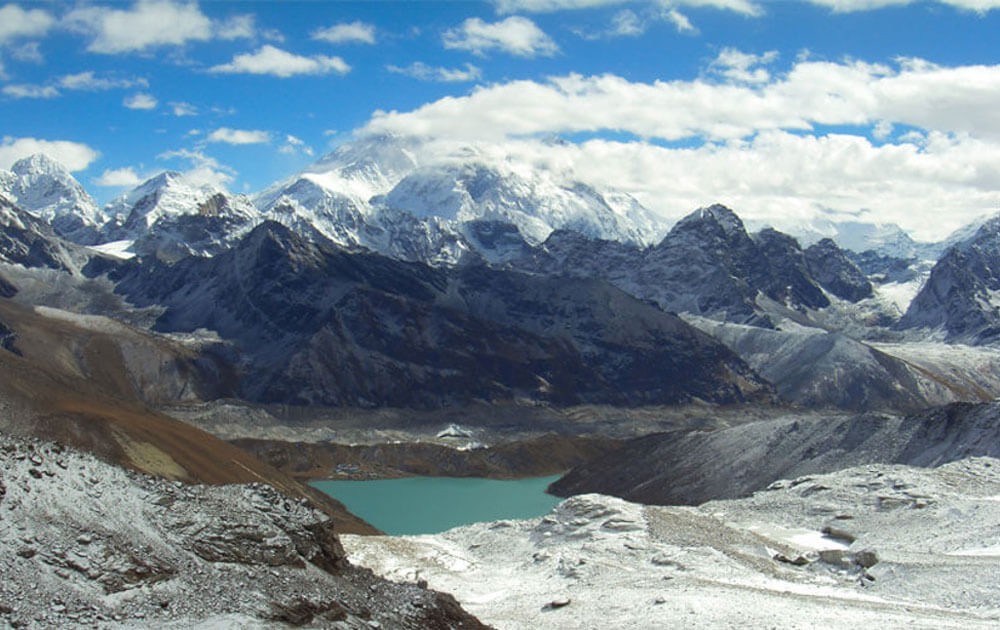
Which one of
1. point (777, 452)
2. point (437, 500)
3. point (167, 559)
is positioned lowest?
A: point (437, 500)

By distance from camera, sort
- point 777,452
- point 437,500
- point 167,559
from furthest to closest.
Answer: point 437,500 < point 777,452 < point 167,559

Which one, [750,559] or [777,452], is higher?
[750,559]

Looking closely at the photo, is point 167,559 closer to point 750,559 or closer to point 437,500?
point 750,559

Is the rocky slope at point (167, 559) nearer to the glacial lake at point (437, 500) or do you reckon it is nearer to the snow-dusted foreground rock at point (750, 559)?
the snow-dusted foreground rock at point (750, 559)

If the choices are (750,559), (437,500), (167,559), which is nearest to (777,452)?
(437,500)

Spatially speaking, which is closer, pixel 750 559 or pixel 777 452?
pixel 750 559

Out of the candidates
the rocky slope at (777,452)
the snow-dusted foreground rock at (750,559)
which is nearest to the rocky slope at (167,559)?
the snow-dusted foreground rock at (750,559)

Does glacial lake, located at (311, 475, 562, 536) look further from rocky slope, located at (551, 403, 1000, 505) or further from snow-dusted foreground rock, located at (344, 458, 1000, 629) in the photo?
snow-dusted foreground rock, located at (344, 458, 1000, 629)

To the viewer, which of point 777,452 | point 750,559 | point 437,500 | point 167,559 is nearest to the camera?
point 167,559

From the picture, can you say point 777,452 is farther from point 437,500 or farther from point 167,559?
point 167,559

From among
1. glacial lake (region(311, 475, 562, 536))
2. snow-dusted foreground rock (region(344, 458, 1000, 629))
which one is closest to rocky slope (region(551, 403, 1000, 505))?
glacial lake (region(311, 475, 562, 536))
